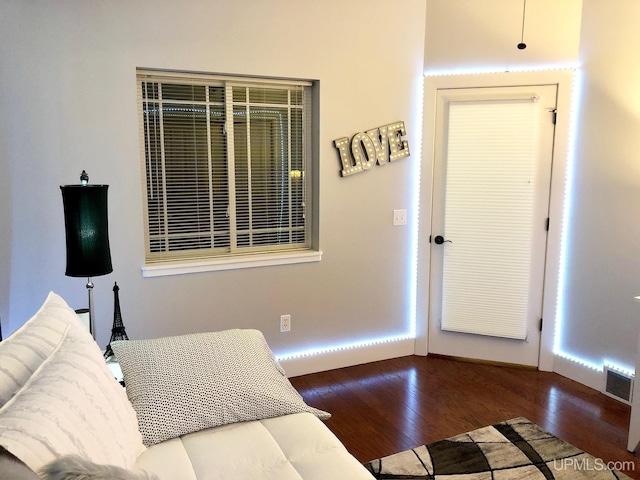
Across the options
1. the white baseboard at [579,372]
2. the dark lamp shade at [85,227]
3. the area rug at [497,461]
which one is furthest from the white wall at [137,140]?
the area rug at [497,461]

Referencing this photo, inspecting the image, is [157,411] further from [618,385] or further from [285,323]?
[618,385]

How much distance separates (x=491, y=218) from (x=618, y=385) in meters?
1.33

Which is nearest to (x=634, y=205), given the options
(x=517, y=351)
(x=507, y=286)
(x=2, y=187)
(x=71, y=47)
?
(x=507, y=286)

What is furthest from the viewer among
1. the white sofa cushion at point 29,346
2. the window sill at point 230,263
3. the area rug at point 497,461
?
the window sill at point 230,263

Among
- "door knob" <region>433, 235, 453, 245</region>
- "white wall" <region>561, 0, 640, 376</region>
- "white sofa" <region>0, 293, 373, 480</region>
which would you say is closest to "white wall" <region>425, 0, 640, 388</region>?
"white wall" <region>561, 0, 640, 376</region>

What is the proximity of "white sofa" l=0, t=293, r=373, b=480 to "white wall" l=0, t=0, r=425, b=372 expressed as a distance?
1.15 m

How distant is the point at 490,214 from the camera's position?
11.6 feet

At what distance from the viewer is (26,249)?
2.62 m

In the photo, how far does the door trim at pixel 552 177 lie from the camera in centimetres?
332

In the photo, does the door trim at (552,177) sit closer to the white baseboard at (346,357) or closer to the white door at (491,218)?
the white door at (491,218)

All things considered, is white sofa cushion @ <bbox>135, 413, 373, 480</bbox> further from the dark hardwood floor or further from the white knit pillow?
the dark hardwood floor

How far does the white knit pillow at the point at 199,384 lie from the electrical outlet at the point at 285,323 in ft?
4.77

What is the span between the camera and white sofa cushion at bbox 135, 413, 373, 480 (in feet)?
4.69

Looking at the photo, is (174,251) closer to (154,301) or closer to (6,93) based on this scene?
(154,301)
